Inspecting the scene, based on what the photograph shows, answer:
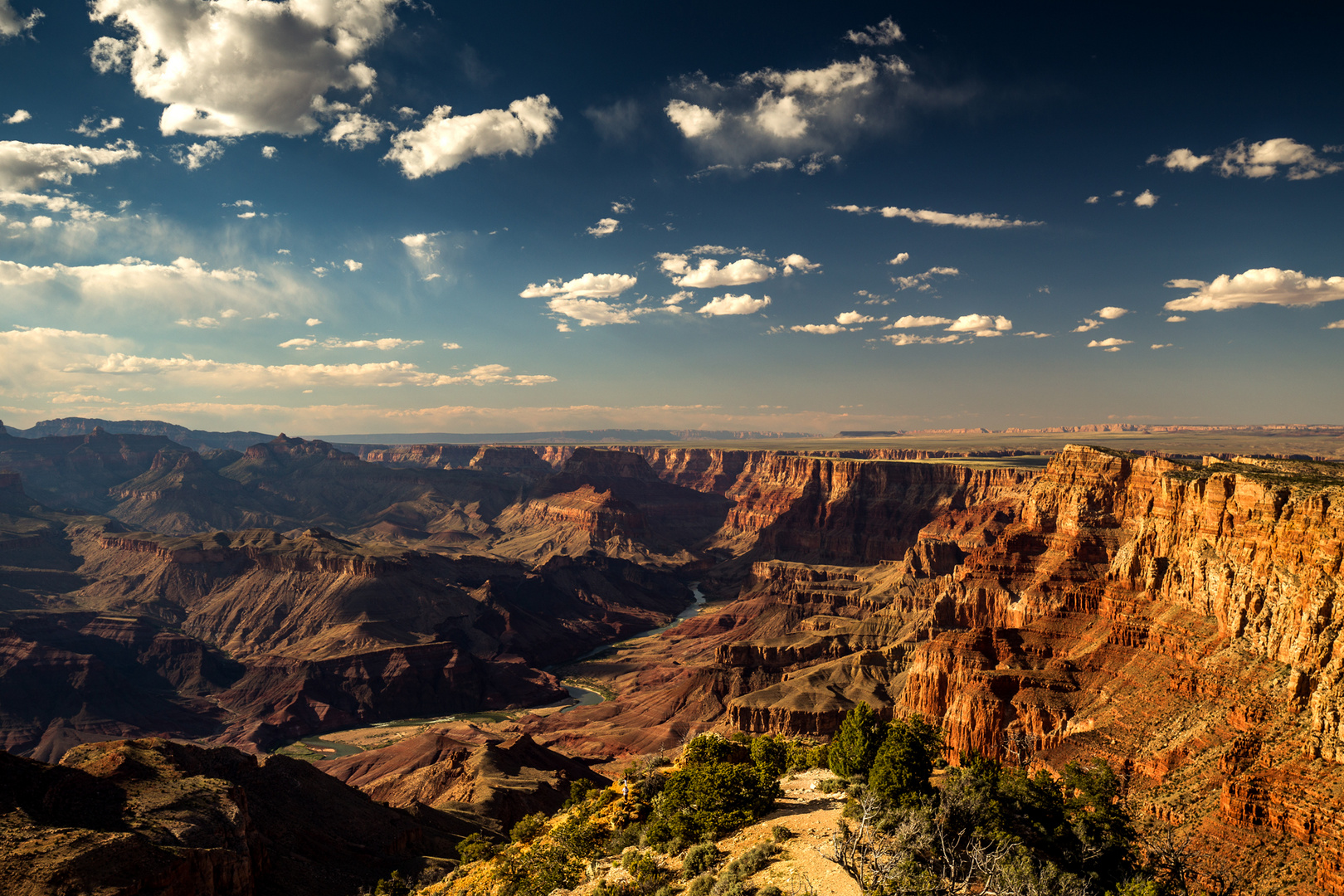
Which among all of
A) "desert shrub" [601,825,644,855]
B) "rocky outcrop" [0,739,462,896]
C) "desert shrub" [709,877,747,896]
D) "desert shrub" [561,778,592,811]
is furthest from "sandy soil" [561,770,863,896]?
"desert shrub" [561,778,592,811]

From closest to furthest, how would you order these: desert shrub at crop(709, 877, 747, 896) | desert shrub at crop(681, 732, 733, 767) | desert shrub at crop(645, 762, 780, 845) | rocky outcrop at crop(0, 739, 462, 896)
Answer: desert shrub at crop(709, 877, 747, 896) < rocky outcrop at crop(0, 739, 462, 896) < desert shrub at crop(645, 762, 780, 845) < desert shrub at crop(681, 732, 733, 767)

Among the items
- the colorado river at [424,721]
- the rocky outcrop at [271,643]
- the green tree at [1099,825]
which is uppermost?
the green tree at [1099,825]

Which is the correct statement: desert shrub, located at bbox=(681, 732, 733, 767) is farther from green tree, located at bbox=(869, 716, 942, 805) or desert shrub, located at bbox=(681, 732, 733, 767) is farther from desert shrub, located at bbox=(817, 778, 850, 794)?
green tree, located at bbox=(869, 716, 942, 805)

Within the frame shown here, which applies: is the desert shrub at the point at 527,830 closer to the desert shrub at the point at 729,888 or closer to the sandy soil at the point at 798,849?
the sandy soil at the point at 798,849

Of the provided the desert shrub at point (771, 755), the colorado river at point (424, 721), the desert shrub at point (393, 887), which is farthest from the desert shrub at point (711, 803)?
the colorado river at point (424, 721)

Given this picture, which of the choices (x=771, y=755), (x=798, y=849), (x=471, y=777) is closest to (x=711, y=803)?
(x=798, y=849)

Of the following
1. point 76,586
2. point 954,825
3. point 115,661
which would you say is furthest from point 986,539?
point 76,586

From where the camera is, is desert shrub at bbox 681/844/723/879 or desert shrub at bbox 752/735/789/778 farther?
desert shrub at bbox 752/735/789/778
